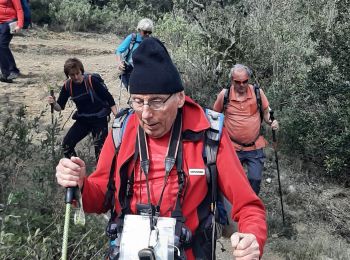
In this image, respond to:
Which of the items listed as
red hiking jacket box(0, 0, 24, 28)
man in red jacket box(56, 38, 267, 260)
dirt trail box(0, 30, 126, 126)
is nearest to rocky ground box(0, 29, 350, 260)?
dirt trail box(0, 30, 126, 126)

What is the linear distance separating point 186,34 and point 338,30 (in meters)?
3.90

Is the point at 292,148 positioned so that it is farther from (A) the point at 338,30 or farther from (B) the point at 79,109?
(B) the point at 79,109

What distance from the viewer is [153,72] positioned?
2516 millimetres

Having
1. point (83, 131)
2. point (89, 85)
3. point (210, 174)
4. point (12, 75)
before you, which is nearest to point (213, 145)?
point (210, 174)

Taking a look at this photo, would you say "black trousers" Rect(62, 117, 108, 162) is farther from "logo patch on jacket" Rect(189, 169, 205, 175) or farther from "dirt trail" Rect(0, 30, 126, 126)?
"logo patch on jacket" Rect(189, 169, 205, 175)

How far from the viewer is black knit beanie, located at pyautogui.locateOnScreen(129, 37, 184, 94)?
98.7 inches

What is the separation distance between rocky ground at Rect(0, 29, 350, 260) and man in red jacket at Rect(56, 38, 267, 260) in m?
3.45

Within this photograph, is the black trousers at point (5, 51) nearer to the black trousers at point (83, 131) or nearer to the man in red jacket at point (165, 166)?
the black trousers at point (83, 131)

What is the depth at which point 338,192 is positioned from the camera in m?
8.01

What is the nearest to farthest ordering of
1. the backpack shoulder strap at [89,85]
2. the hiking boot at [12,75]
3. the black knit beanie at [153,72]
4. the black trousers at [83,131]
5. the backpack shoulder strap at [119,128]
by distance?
the black knit beanie at [153,72], the backpack shoulder strap at [119,128], the backpack shoulder strap at [89,85], the black trousers at [83,131], the hiking boot at [12,75]

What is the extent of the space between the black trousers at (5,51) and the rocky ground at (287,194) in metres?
0.29

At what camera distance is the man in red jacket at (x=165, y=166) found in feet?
8.05

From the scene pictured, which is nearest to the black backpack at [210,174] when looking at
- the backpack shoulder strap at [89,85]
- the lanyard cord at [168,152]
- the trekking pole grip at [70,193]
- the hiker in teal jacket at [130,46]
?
the lanyard cord at [168,152]

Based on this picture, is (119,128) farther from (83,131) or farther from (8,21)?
(8,21)
